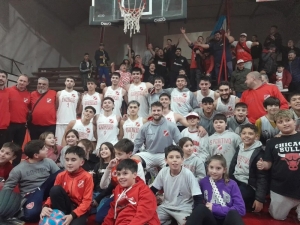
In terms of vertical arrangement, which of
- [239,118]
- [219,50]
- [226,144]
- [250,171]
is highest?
[219,50]

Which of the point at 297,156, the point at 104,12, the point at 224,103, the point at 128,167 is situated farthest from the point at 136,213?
the point at 104,12

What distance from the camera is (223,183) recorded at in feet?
10.6

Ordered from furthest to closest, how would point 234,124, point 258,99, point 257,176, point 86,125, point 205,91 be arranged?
1. point 205,91
2. point 86,125
3. point 258,99
4. point 234,124
5. point 257,176

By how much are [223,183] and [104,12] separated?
5.86 meters

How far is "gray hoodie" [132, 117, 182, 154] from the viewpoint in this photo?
4.56 metres

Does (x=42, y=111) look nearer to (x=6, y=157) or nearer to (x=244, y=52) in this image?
(x=6, y=157)

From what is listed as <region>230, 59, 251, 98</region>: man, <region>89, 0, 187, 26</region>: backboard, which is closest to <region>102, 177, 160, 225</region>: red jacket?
<region>230, 59, 251, 98</region>: man

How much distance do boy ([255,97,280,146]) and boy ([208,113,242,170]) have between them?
0.37m

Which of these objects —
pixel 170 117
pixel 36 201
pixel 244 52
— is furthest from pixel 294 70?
pixel 36 201

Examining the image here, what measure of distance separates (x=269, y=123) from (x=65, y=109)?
357 cm

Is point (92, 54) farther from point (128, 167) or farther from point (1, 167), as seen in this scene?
point (128, 167)

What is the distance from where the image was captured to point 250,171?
12.5 feet

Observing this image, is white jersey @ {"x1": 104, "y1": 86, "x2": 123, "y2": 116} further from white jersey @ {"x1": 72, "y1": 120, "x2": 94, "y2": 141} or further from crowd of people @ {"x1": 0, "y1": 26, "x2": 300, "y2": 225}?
white jersey @ {"x1": 72, "y1": 120, "x2": 94, "y2": 141}

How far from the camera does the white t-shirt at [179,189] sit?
3314 mm
